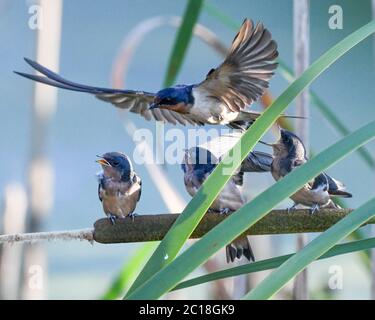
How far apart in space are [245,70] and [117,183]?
0.21 meters

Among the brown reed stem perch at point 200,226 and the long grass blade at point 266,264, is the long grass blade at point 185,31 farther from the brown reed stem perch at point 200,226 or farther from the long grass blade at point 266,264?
the long grass blade at point 266,264

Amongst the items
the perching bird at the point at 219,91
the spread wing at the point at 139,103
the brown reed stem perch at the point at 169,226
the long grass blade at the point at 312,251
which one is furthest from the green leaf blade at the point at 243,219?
the spread wing at the point at 139,103

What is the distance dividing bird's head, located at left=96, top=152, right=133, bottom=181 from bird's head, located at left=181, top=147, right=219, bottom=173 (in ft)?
0.25

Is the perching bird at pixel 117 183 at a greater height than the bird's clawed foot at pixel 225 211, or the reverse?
the perching bird at pixel 117 183

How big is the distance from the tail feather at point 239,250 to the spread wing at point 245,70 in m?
0.17

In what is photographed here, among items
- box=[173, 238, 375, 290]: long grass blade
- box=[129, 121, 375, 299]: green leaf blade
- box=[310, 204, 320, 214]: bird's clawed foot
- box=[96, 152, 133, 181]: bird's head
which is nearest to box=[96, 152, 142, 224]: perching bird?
box=[96, 152, 133, 181]: bird's head

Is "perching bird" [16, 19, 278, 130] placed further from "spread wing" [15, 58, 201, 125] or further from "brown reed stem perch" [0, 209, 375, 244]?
"brown reed stem perch" [0, 209, 375, 244]

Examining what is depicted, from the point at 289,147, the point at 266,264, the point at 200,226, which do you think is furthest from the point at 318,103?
the point at 266,264

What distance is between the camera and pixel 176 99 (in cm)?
93

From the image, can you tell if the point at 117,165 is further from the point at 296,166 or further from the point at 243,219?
the point at 243,219

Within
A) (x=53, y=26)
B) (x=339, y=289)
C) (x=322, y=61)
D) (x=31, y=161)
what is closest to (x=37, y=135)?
(x=31, y=161)

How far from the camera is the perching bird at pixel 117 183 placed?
912 millimetres

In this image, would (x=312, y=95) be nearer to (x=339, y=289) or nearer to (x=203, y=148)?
(x=203, y=148)
